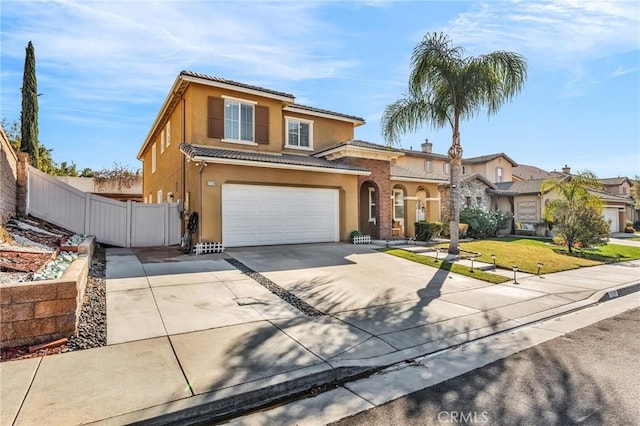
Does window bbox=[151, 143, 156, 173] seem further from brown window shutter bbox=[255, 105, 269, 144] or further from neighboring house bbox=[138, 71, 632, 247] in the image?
brown window shutter bbox=[255, 105, 269, 144]

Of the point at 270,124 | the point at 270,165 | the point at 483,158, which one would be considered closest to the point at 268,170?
the point at 270,165

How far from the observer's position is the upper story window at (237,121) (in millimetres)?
14094

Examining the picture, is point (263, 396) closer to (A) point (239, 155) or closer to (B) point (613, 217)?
(A) point (239, 155)

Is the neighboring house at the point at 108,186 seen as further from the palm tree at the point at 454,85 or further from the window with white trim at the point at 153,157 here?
the palm tree at the point at 454,85

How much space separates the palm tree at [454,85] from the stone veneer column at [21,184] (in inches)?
530

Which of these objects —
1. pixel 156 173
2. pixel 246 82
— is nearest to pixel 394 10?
pixel 246 82

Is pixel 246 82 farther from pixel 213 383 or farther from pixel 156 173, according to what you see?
pixel 213 383

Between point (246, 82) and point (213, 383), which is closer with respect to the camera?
point (213, 383)

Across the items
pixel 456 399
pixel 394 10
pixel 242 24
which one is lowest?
pixel 456 399

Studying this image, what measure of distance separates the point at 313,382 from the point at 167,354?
196cm

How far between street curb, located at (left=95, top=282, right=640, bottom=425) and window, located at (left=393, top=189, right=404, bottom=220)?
15957 millimetres

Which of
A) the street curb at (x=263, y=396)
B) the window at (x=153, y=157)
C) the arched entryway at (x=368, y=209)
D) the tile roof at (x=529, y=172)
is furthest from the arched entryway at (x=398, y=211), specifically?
the tile roof at (x=529, y=172)

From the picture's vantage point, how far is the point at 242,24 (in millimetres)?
8914

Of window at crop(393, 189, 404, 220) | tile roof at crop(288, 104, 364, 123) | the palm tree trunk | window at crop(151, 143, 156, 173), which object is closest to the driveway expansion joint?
the palm tree trunk
